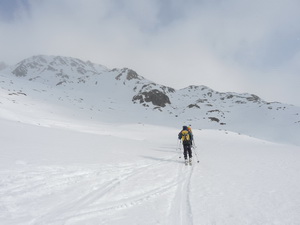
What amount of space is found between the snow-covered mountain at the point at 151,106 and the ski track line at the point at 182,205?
1680 inches

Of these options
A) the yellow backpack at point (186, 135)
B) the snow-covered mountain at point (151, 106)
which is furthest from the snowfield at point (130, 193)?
the snow-covered mountain at point (151, 106)

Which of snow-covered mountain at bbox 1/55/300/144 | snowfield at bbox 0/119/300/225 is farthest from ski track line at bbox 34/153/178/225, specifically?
snow-covered mountain at bbox 1/55/300/144

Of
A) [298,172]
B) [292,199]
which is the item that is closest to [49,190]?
[292,199]

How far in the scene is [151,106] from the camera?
83188 mm

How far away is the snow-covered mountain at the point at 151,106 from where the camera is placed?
57.4 metres

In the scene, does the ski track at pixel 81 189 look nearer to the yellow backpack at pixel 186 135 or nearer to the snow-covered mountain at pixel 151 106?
the yellow backpack at pixel 186 135

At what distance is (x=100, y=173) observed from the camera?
879cm

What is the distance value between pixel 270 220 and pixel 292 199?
214 cm

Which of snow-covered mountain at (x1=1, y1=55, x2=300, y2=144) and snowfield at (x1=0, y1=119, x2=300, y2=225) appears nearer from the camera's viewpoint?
snowfield at (x1=0, y1=119, x2=300, y2=225)

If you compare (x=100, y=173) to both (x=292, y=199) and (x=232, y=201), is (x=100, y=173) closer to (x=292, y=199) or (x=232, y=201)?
(x=232, y=201)

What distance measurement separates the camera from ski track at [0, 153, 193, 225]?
5336 millimetres

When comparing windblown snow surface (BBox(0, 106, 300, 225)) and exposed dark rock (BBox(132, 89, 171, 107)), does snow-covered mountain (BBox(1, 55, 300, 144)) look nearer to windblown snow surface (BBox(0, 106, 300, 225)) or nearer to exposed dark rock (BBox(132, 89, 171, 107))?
exposed dark rock (BBox(132, 89, 171, 107))

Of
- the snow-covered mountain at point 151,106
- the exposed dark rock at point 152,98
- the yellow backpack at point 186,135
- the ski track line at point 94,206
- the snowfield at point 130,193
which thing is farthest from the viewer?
the exposed dark rock at point 152,98

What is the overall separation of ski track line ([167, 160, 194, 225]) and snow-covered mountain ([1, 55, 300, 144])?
42677 millimetres
